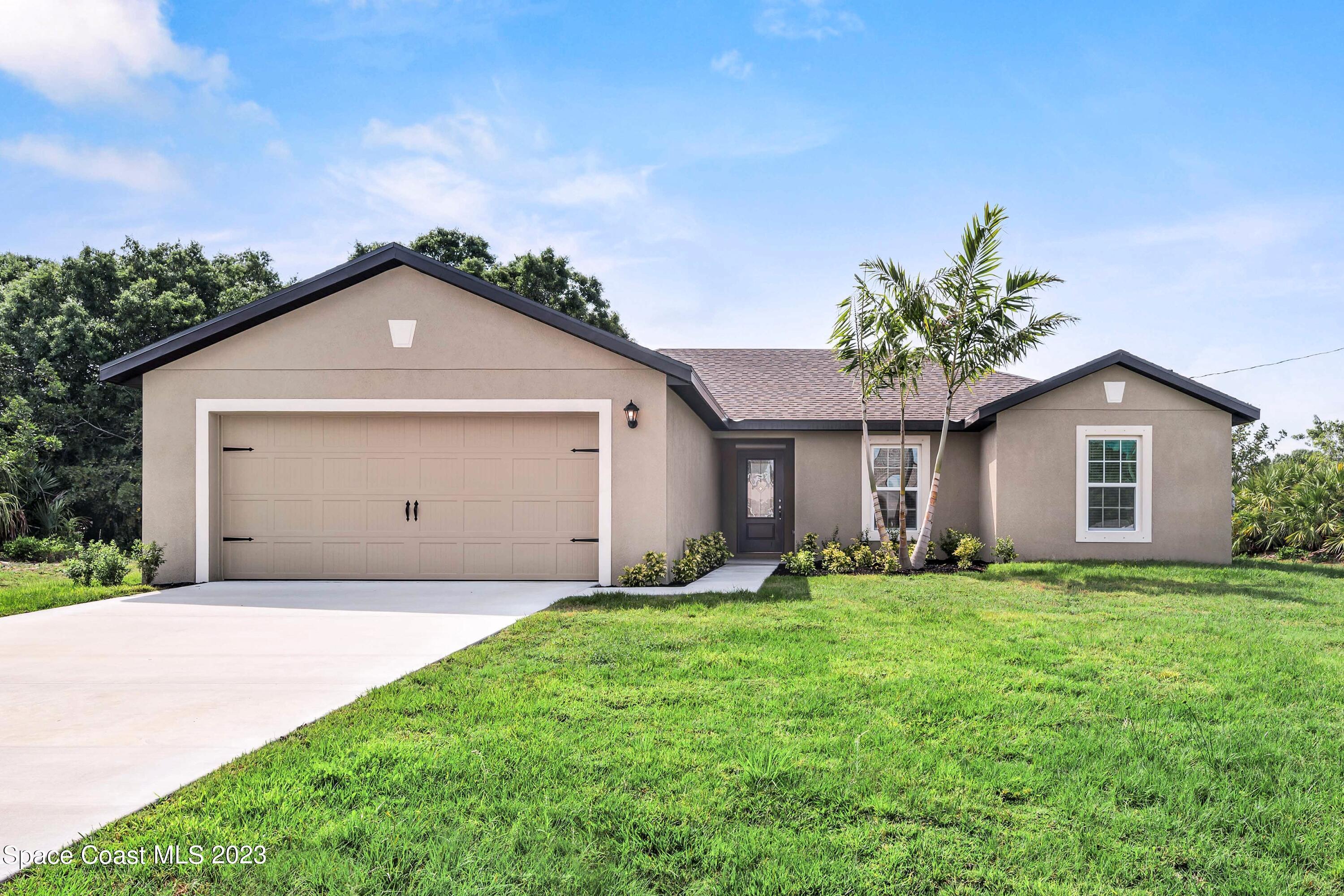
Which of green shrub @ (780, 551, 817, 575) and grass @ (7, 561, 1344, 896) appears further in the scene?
green shrub @ (780, 551, 817, 575)

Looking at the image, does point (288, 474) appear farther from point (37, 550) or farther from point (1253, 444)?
point (1253, 444)

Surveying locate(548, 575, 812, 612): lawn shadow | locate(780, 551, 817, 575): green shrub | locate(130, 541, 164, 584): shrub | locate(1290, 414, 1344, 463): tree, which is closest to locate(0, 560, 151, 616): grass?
locate(130, 541, 164, 584): shrub

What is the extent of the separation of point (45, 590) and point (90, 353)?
13.9m

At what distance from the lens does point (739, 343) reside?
1980cm

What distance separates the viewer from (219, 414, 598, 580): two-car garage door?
10555 millimetres

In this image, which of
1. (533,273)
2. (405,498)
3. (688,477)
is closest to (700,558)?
(688,477)

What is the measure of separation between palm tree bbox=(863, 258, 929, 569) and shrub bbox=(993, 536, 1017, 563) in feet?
4.85

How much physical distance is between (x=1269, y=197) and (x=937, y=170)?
754 cm

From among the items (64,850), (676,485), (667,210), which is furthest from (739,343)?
(64,850)

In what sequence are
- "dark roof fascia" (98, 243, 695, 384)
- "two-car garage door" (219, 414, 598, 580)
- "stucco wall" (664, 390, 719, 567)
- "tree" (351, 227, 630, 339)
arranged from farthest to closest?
1. "tree" (351, 227, 630, 339)
2. "two-car garage door" (219, 414, 598, 580)
3. "stucco wall" (664, 390, 719, 567)
4. "dark roof fascia" (98, 243, 695, 384)

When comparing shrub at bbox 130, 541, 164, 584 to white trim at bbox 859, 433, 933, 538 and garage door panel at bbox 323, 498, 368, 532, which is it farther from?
white trim at bbox 859, 433, 933, 538

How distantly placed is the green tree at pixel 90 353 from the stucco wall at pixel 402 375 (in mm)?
10439

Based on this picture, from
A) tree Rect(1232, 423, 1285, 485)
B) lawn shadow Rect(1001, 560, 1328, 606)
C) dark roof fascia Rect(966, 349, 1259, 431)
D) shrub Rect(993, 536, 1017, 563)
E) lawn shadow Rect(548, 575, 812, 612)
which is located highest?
dark roof fascia Rect(966, 349, 1259, 431)

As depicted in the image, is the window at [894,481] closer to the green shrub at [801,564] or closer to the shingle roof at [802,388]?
the shingle roof at [802,388]
